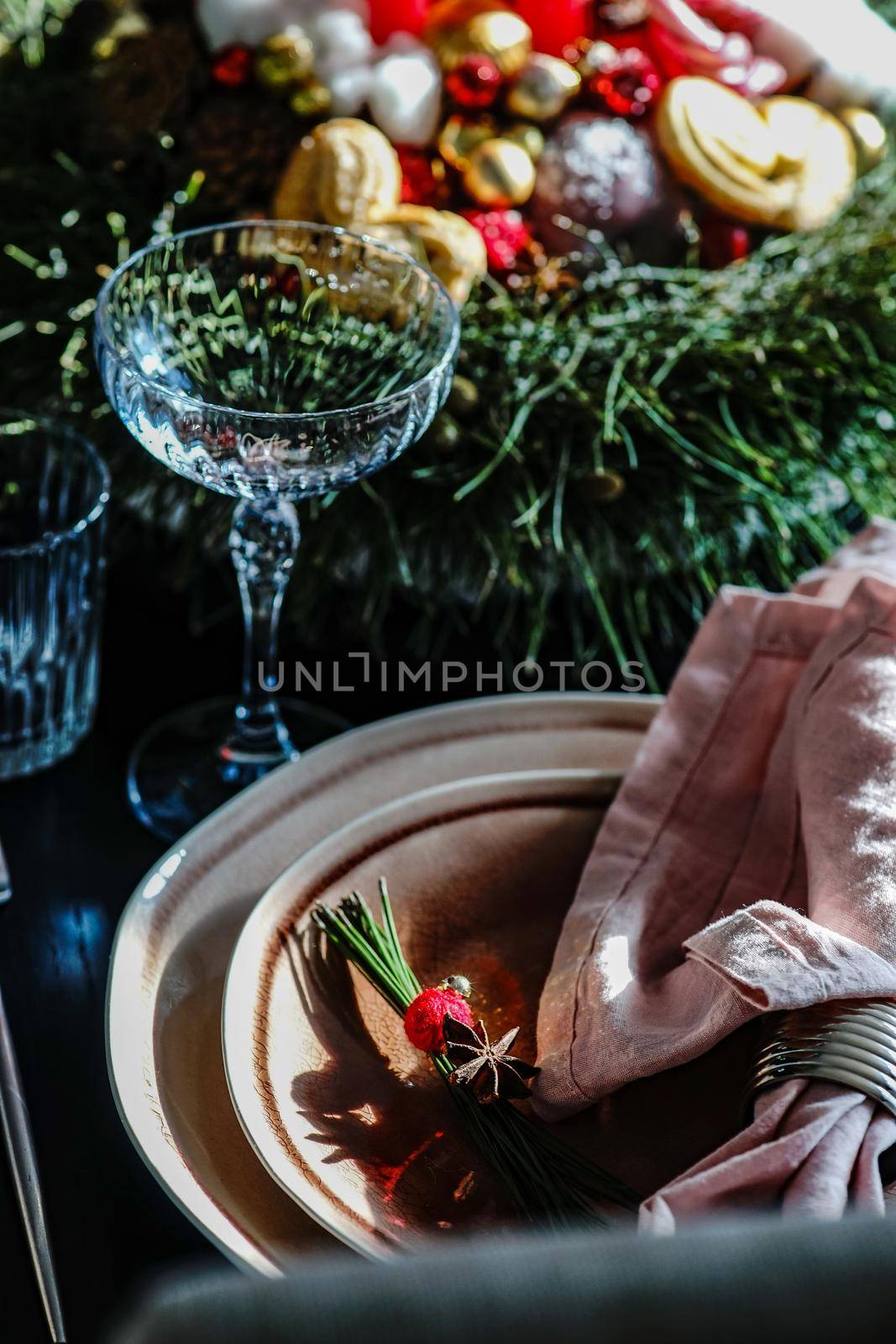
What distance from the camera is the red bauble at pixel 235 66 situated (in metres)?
0.76

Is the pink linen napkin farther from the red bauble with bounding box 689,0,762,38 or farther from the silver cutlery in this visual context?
the red bauble with bounding box 689,0,762,38

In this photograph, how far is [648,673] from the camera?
665 mm

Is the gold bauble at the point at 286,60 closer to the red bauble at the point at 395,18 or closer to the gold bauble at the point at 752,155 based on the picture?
the red bauble at the point at 395,18

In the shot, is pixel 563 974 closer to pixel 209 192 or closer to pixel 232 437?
pixel 232 437

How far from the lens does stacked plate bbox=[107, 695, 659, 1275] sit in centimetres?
40

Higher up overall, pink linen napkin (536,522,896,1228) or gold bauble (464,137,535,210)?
gold bauble (464,137,535,210)

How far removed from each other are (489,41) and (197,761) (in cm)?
41

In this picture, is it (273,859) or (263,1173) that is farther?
(273,859)

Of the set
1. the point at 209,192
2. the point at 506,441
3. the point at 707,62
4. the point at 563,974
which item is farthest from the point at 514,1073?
the point at 707,62

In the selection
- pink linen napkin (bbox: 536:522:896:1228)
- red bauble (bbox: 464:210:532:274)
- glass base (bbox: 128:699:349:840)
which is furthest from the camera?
red bauble (bbox: 464:210:532:274)

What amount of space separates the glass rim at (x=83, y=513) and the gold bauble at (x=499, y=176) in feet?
0.84

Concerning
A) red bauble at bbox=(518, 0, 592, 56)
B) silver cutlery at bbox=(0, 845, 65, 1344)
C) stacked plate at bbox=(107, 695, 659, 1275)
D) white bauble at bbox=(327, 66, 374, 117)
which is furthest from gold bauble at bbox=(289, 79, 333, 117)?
silver cutlery at bbox=(0, 845, 65, 1344)

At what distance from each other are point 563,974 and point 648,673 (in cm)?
23

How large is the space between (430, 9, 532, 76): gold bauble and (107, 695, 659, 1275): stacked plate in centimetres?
38
